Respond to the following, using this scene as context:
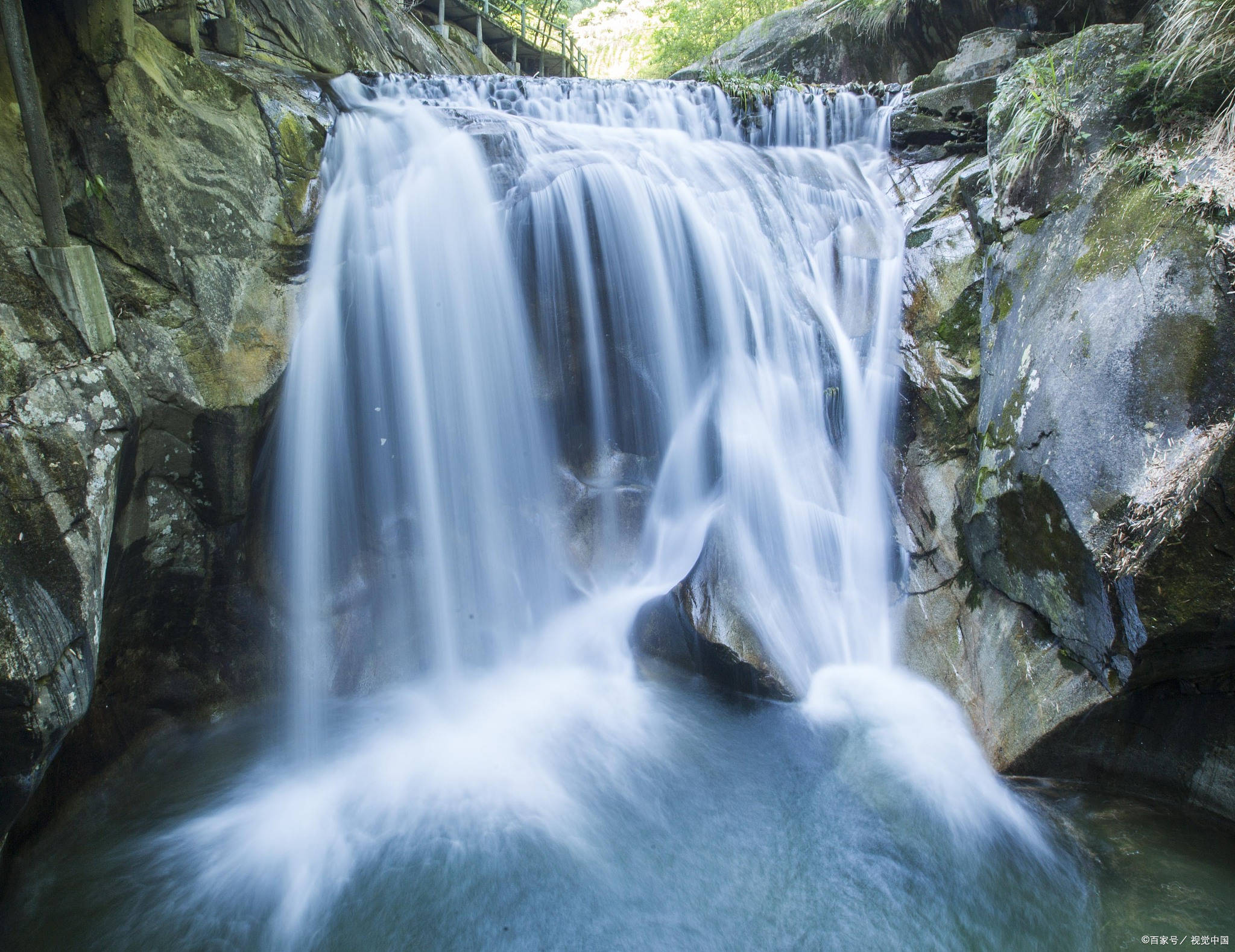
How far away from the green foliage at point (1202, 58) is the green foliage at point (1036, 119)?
519 millimetres

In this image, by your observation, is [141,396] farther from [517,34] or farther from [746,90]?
[517,34]

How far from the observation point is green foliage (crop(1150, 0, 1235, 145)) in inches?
157

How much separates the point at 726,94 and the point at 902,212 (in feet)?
9.66

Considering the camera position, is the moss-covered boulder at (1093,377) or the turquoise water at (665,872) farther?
the moss-covered boulder at (1093,377)

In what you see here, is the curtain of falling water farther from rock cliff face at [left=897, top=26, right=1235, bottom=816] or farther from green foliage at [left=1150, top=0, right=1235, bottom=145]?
green foliage at [left=1150, top=0, right=1235, bottom=145]

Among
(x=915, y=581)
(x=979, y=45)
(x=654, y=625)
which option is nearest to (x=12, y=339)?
(x=654, y=625)

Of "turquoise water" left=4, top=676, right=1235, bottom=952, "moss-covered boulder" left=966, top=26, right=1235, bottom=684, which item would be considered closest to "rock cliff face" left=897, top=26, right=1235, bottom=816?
"moss-covered boulder" left=966, top=26, right=1235, bottom=684

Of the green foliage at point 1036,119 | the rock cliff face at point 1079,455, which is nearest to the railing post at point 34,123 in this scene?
the rock cliff face at point 1079,455

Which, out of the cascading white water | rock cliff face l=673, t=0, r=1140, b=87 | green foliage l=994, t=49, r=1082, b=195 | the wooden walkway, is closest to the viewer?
the cascading white water

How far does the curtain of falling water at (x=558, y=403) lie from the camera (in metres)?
5.27

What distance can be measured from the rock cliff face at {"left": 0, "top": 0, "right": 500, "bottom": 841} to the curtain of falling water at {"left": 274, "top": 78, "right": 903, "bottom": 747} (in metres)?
0.40

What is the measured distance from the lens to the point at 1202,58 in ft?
13.4

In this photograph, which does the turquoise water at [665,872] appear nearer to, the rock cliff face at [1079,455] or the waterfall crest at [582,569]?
the waterfall crest at [582,569]

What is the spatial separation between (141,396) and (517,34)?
1653 centimetres
